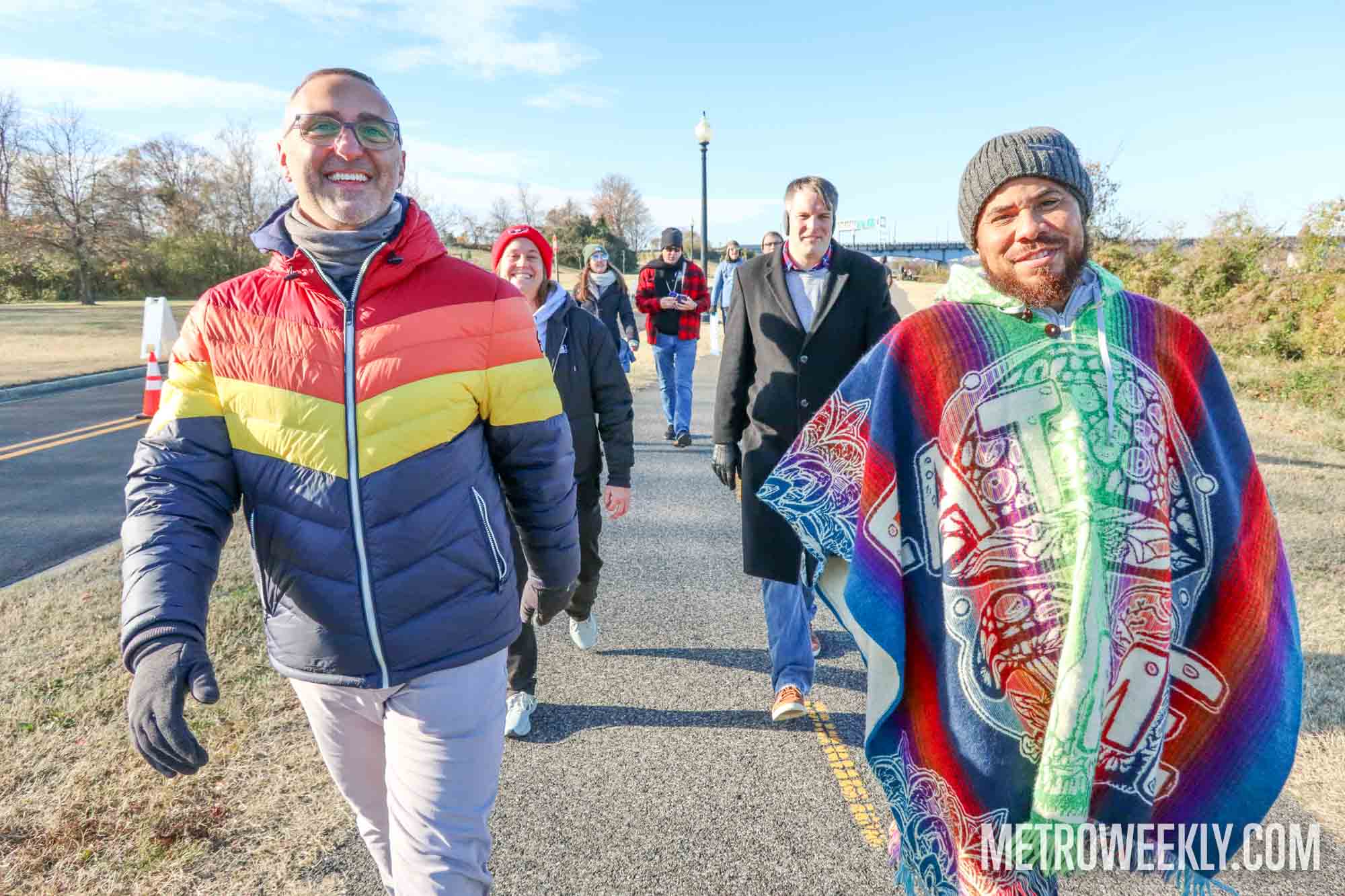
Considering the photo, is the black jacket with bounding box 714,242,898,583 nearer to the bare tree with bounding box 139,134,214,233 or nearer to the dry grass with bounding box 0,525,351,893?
the dry grass with bounding box 0,525,351,893

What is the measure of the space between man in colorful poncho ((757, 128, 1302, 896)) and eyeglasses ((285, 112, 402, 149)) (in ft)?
4.22

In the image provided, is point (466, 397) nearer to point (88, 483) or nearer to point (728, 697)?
point (728, 697)

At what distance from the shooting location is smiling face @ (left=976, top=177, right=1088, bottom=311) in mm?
1865

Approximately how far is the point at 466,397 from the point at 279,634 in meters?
0.66

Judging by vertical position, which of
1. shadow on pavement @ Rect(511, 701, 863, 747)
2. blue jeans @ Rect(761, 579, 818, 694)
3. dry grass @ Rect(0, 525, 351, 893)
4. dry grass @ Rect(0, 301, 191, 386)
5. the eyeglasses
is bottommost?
shadow on pavement @ Rect(511, 701, 863, 747)

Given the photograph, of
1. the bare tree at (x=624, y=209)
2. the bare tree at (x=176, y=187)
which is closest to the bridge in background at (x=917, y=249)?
the bare tree at (x=624, y=209)

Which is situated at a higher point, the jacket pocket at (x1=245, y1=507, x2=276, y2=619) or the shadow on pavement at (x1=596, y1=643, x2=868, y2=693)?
the jacket pocket at (x1=245, y1=507, x2=276, y2=619)

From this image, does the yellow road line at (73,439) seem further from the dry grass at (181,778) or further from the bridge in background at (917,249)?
the bridge in background at (917,249)

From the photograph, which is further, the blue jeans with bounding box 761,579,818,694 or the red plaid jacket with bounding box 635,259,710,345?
the red plaid jacket with bounding box 635,259,710,345

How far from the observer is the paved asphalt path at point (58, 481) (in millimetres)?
5812

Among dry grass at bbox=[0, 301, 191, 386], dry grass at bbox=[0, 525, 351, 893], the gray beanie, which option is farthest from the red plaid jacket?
dry grass at bbox=[0, 301, 191, 386]

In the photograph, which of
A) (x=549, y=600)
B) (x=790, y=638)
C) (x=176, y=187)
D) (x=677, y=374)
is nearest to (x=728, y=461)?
(x=790, y=638)

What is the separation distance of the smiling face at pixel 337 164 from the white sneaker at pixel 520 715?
2.10m

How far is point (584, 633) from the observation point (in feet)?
13.6
